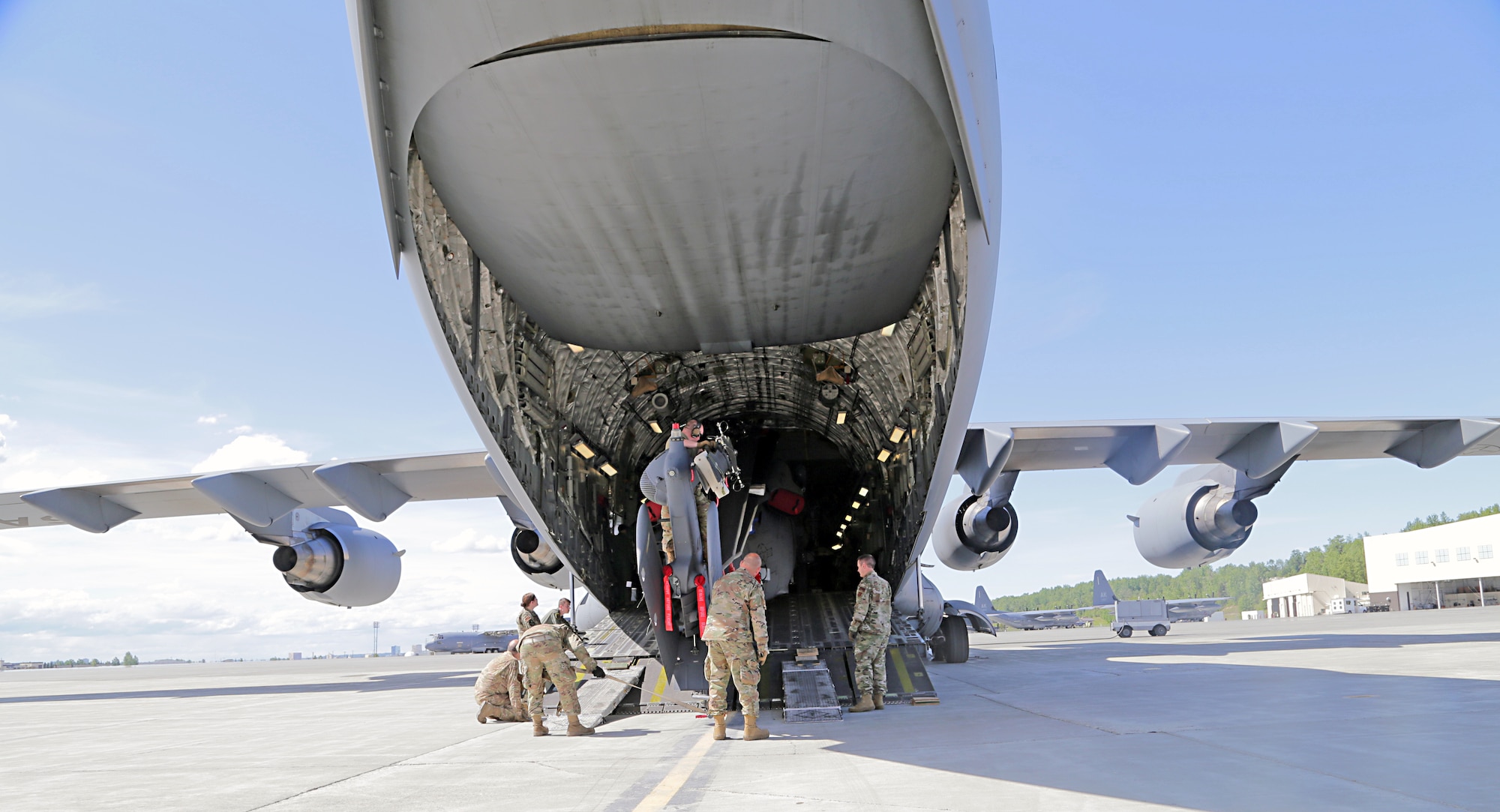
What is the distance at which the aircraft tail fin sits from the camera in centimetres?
4722

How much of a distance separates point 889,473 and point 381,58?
327 inches

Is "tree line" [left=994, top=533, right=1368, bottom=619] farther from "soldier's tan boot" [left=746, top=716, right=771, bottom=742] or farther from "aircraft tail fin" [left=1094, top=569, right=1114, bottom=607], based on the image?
"soldier's tan boot" [left=746, top=716, right=771, bottom=742]

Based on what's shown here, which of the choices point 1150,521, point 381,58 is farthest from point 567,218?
point 1150,521

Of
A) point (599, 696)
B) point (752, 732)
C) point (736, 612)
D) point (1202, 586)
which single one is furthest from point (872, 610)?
point (1202, 586)

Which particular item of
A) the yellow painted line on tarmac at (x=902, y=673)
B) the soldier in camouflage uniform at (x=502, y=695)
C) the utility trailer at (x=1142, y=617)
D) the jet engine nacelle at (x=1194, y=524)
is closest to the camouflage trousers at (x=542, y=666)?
Answer: the soldier in camouflage uniform at (x=502, y=695)

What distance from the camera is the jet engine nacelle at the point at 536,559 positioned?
13.8 m

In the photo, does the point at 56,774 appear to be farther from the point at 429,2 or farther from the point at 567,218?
the point at 429,2

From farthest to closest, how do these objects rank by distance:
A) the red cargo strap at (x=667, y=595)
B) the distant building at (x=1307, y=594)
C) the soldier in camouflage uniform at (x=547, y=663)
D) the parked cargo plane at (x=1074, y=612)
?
1. the distant building at (x=1307, y=594)
2. the parked cargo plane at (x=1074, y=612)
3. the red cargo strap at (x=667, y=595)
4. the soldier in camouflage uniform at (x=547, y=663)

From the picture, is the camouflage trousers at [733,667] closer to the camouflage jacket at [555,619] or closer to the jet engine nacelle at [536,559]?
the camouflage jacket at [555,619]

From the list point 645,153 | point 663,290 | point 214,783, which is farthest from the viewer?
point 663,290

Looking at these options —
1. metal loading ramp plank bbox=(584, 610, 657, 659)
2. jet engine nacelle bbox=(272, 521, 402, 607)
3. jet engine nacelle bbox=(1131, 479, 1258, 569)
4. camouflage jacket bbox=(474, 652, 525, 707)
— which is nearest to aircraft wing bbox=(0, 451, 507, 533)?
jet engine nacelle bbox=(272, 521, 402, 607)

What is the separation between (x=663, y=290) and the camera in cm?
770

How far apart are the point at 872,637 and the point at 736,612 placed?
6.16ft

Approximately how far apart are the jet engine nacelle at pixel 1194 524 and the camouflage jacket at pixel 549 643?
11.1m
